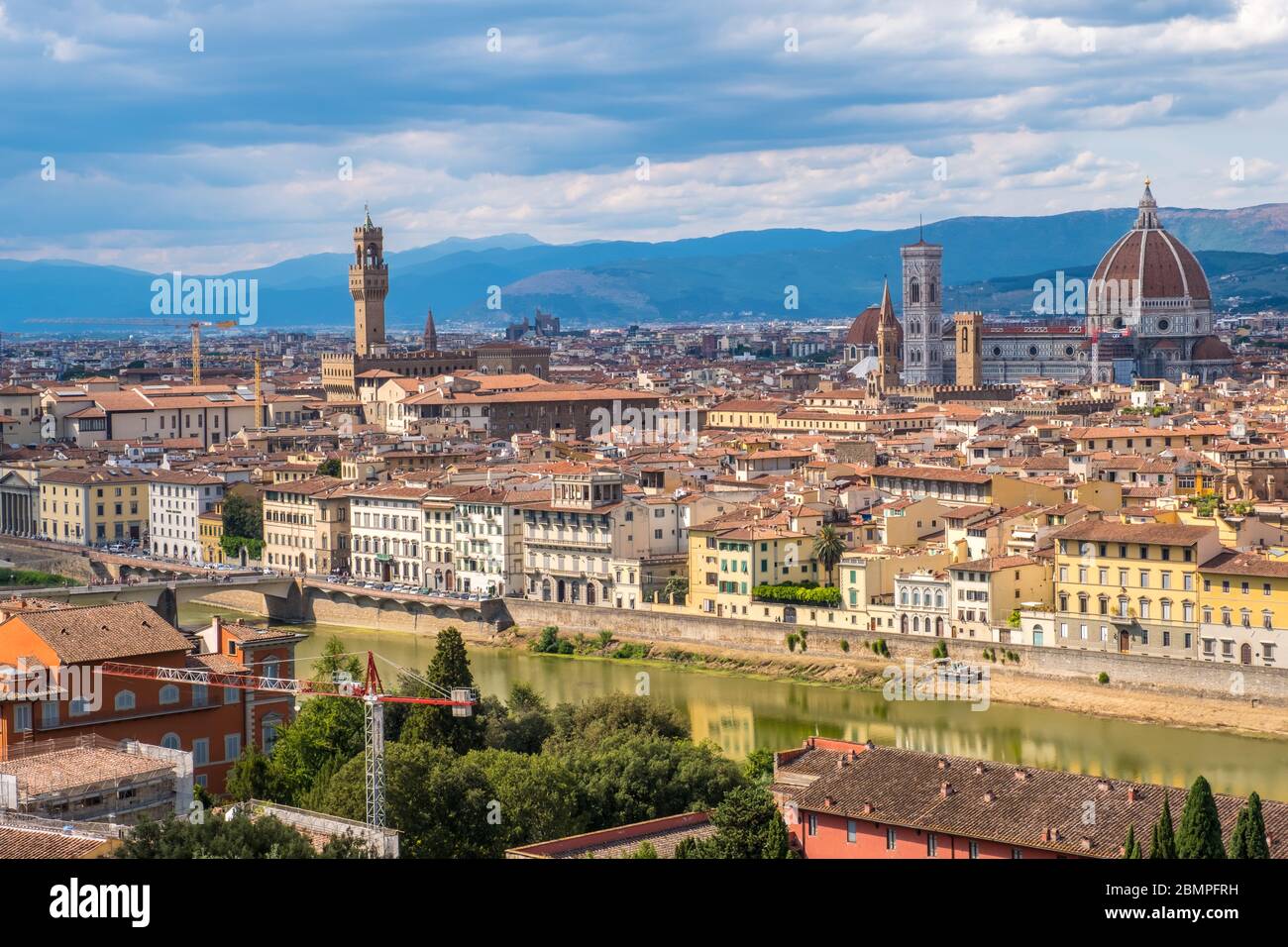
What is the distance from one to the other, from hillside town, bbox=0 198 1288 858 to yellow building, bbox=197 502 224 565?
0.05m

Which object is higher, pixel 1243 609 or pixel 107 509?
pixel 1243 609

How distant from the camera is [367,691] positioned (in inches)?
527

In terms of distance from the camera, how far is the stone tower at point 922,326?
71.6 m

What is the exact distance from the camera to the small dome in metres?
68.6

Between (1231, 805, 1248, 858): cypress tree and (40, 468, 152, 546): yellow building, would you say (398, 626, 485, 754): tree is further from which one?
(40, 468, 152, 546): yellow building

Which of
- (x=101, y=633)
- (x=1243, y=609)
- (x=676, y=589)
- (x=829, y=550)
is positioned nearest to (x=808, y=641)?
(x=829, y=550)

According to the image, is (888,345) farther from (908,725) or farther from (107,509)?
(908,725)

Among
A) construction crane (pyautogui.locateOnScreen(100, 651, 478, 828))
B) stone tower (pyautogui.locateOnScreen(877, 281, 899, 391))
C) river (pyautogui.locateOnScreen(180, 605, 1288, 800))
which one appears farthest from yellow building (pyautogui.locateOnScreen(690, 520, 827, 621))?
stone tower (pyautogui.locateOnScreen(877, 281, 899, 391))

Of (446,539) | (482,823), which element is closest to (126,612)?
(482,823)

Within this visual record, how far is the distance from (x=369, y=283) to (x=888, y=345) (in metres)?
18.0

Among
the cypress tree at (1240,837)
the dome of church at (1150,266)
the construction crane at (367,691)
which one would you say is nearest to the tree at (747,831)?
the construction crane at (367,691)

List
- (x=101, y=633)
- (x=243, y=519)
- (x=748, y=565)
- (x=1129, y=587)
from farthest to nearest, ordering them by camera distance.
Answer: (x=243, y=519) < (x=748, y=565) < (x=1129, y=587) < (x=101, y=633)

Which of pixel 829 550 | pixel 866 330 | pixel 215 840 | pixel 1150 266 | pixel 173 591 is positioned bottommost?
pixel 173 591
